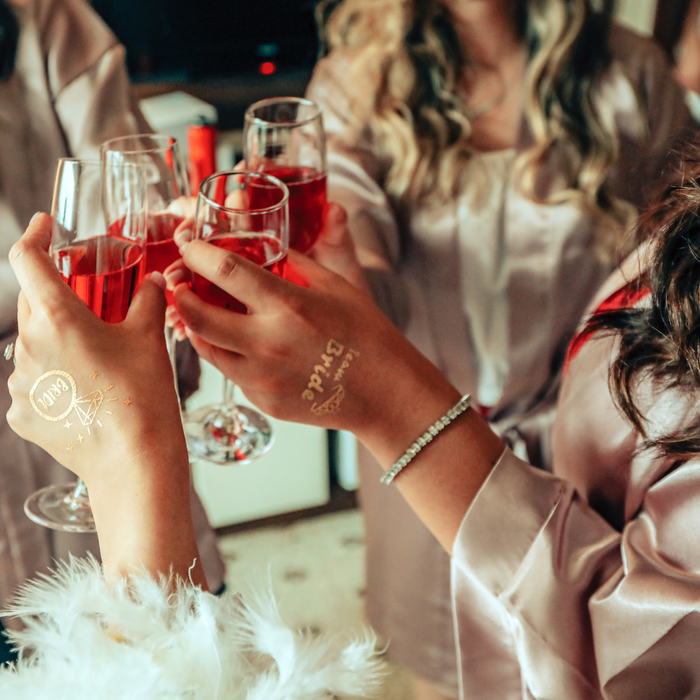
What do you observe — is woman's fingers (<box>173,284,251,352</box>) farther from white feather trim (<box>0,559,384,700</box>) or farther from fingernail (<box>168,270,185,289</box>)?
white feather trim (<box>0,559,384,700</box>)

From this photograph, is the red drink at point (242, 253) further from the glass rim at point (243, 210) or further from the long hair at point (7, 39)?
the long hair at point (7, 39)

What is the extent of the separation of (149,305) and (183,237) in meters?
0.13

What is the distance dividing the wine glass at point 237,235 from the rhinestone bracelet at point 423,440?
0.65ft

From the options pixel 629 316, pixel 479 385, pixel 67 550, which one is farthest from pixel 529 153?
pixel 67 550

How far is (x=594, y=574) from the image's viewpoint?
25.1 inches

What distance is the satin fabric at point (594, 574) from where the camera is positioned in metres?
0.58

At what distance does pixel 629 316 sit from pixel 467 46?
0.80 m

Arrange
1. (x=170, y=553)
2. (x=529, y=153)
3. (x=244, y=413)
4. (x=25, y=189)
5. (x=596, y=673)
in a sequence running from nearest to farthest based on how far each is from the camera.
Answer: (x=170, y=553) < (x=596, y=673) < (x=25, y=189) < (x=244, y=413) < (x=529, y=153)

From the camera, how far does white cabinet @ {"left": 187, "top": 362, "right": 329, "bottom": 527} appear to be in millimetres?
1750

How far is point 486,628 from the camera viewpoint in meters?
0.68

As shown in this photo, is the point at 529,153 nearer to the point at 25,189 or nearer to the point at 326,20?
the point at 326,20

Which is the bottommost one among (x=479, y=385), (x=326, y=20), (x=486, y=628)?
(x=479, y=385)

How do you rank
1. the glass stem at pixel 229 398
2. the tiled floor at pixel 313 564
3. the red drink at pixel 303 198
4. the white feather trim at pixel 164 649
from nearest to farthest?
1. the white feather trim at pixel 164 649
2. the red drink at pixel 303 198
3. the glass stem at pixel 229 398
4. the tiled floor at pixel 313 564

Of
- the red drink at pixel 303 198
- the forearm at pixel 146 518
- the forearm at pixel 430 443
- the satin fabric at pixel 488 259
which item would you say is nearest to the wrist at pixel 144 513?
the forearm at pixel 146 518
